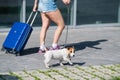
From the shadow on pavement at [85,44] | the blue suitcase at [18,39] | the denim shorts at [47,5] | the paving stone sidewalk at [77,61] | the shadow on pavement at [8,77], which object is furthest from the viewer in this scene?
the shadow on pavement at [85,44]

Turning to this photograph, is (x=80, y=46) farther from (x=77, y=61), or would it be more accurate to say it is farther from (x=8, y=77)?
(x=8, y=77)

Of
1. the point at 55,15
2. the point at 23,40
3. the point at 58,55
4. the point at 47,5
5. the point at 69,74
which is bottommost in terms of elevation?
the point at 69,74

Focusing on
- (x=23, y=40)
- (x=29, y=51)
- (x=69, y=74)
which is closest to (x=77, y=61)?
(x=69, y=74)

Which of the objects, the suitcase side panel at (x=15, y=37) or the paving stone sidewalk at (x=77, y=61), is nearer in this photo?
the paving stone sidewalk at (x=77, y=61)

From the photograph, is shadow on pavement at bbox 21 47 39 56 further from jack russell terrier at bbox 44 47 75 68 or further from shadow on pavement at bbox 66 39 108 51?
jack russell terrier at bbox 44 47 75 68

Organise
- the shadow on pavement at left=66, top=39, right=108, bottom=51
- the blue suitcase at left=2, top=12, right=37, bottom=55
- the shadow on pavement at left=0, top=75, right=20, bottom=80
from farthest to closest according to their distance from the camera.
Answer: the shadow on pavement at left=66, top=39, right=108, bottom=51 < the blue suitcase at left=2, top=12, right=37, bottom=55 < the shadow on pavement at left=0, top=75, right=20, bottom=80

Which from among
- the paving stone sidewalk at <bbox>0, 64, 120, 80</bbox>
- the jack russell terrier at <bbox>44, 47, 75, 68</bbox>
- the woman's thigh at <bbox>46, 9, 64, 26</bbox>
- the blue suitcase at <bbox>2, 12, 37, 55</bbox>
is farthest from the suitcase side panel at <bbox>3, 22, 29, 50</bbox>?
the paving stone sidewalk at <bbox>0, 64, 120, 80</bbox>

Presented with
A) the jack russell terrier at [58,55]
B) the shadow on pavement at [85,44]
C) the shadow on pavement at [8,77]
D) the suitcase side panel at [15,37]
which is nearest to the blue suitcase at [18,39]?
the suitcase side panel at [15,37]

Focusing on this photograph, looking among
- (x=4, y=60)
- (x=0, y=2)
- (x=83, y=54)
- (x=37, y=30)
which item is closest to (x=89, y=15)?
(x=37, y=30)

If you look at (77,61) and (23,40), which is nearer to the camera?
(77,61)

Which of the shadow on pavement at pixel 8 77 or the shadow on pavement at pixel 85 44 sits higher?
the shadow on pavement at pixel 85 44

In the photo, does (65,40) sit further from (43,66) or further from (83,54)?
(43,66)

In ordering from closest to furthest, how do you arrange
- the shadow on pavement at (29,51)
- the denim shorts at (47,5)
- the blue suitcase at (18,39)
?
the denim shorts at (47,5), the blue suitcase at (18,39), the shadow on pavement at (29,51)

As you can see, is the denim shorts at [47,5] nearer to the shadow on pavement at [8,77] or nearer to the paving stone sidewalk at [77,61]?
the paving stone sidewalk at [77,61]
